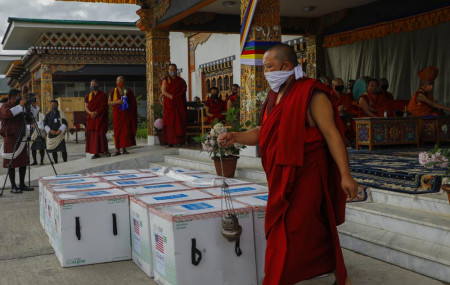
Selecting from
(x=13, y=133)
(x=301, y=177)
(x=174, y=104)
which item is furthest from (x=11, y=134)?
(x=301, y=177)

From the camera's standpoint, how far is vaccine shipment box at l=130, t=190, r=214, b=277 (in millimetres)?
3088

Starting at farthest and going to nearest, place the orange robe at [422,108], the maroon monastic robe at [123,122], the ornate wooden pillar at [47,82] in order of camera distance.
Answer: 1. the ornate wooden pillar at [47,82]
2. the maroon monastic robe at [123,122]
3. the orange robe at [422,108]

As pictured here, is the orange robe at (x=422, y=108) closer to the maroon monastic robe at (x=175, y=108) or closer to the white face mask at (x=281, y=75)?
the maroon monastic robe at (x=175, y=108)

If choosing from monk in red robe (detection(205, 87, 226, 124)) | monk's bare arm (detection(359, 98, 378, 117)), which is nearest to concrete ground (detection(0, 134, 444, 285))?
monk's bare arm (detection(359, 98, 378, 117))

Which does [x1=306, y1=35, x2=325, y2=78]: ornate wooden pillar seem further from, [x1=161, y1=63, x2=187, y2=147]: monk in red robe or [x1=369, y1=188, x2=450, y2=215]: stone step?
[x1=369, y1=188, x2=450, y2=215]: stone step

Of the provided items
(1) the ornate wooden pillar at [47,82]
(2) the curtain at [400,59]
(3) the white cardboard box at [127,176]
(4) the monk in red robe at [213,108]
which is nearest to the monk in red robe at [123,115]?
(4) the monk in red robe at [213,108]

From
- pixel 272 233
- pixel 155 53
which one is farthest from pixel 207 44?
pixel 272 233

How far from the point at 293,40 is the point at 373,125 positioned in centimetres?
524

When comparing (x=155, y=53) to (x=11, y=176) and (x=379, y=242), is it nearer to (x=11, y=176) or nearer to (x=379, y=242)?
(x=11, y=176)

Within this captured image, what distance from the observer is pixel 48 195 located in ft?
13.0

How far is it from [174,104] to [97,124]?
1472 millimetres

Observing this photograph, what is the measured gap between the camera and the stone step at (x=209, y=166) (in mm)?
5797

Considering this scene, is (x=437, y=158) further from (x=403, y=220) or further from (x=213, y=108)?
(x=213, y=108)

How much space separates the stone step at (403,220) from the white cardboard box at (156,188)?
1.29 metres
